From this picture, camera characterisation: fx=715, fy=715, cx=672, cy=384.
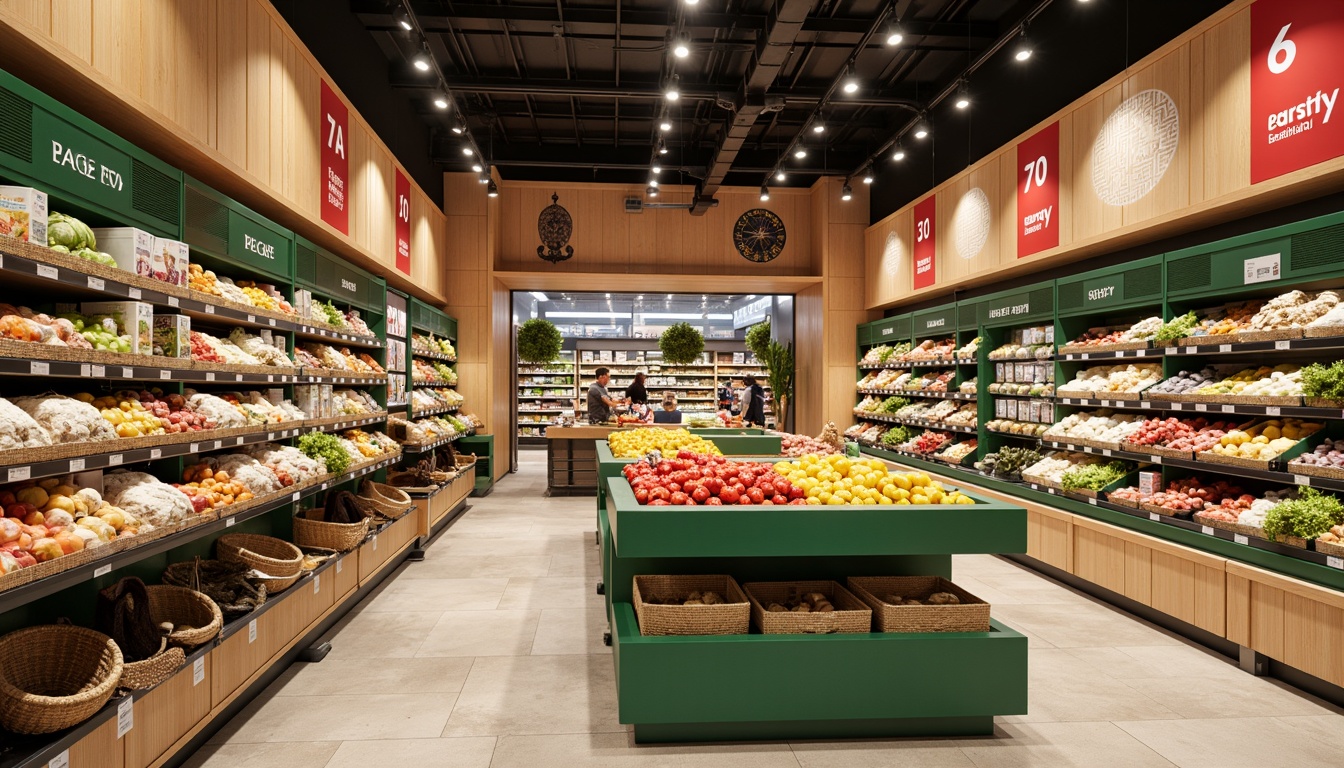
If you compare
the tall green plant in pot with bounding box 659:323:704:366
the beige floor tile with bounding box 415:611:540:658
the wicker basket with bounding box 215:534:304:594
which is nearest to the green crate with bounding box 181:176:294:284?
the wicker basket with bounding box 215:534:304:594

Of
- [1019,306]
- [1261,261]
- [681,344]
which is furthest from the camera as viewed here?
[681,344]

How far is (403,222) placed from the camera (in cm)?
771

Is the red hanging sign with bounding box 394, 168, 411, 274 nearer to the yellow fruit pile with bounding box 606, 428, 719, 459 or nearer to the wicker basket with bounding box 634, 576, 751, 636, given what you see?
the yellow fruit pile with bounding box 606, 428, 719, 459

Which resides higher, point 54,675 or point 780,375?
point 780,375

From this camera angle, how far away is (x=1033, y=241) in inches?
257

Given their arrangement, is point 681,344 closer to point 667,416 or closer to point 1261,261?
point 667,416

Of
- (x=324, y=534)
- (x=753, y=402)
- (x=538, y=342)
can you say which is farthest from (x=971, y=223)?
(x=324, y=534)

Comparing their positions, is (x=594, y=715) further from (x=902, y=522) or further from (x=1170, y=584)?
(x=1170, y=584)

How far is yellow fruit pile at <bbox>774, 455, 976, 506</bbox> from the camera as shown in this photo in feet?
10.8

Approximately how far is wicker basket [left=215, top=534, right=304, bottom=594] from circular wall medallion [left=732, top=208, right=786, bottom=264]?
27.8ft

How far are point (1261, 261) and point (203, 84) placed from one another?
578 cm

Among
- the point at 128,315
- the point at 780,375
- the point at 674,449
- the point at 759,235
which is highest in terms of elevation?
the point at 759,235

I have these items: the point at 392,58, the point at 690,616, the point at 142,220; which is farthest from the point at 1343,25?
the point at 392,58

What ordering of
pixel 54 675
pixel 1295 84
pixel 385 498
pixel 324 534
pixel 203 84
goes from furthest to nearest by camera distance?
pixel 385 498
pixel 324 534
pixel 1295 84
pixel 203 84
pixel 54 675
